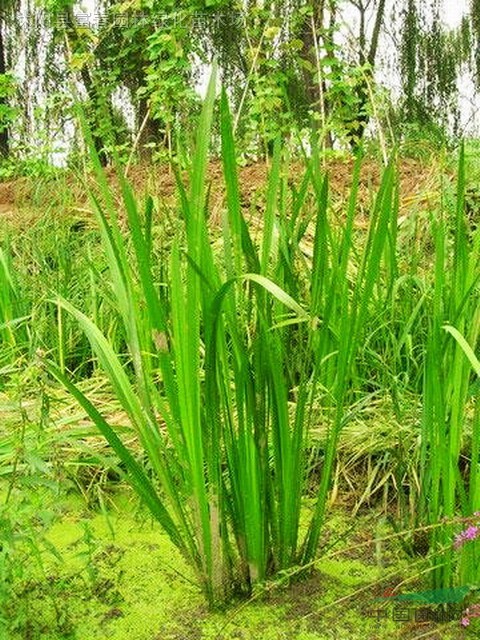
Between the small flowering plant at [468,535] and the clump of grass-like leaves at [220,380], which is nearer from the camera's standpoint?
the small flowering plant at [468,535]

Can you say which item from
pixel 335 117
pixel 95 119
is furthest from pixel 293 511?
pixel 95 119

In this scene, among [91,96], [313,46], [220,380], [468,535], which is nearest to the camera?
[468,535]

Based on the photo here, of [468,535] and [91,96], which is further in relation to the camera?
[91,96]

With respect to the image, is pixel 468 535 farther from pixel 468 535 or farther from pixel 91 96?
pixel 91 96

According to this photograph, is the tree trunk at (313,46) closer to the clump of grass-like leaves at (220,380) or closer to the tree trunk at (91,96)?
the tree trunk at (91,96)

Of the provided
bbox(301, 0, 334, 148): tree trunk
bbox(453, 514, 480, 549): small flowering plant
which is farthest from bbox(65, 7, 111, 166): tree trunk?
bbox(453, 514, 480, 549): small flowering plant

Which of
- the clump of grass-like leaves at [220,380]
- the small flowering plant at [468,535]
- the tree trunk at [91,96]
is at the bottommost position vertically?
the small flowering plant at [468,535]

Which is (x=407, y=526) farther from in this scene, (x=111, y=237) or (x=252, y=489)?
(x=111, y=237)

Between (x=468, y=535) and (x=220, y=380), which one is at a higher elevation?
(x=220, y=380)

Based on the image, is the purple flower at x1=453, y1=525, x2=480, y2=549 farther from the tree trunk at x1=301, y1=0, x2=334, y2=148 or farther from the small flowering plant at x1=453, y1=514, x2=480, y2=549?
the tree trunk at x1=301, y1=0, x2=334, y2=148

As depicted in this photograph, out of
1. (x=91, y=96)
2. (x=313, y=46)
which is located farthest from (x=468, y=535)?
(x=91, y=96)

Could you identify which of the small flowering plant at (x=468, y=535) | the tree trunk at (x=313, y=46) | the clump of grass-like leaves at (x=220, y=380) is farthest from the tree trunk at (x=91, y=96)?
the small flowering plant at (x=468, y=535)

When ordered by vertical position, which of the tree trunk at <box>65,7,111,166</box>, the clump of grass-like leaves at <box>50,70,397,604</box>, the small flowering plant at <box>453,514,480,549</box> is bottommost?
the small flowering plant at <box>453,514,480,549</box>

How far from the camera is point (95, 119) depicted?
761 cm
